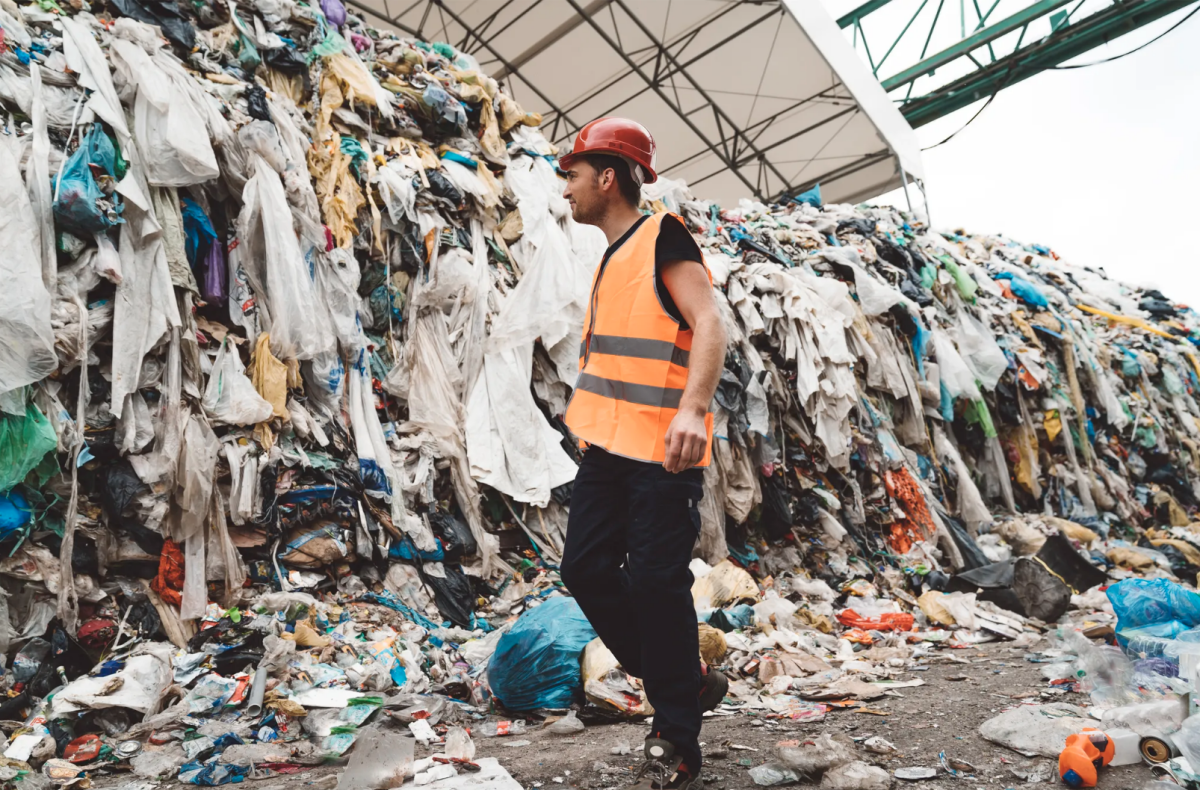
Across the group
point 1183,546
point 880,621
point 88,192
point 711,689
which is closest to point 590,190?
point 711,689

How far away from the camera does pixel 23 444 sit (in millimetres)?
2301

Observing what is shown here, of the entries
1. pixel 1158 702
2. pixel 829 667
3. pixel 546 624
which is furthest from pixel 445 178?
pixel 1158 702

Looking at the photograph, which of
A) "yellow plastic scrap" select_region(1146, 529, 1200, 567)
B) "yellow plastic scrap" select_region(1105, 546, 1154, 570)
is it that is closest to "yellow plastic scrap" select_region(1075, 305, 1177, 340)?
"yellow plastic scrap" select_region(1146, 529, 1200, 567)

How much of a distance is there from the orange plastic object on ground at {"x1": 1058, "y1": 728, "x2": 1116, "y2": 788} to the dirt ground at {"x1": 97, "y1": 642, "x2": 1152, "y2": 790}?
33 millimetres

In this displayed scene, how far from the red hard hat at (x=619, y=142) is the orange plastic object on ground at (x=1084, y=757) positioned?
1.57 m

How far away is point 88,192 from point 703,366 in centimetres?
249

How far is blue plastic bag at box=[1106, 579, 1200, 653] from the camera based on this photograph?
2412 mm

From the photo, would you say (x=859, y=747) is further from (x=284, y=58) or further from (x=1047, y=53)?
(x=1047, y=53)

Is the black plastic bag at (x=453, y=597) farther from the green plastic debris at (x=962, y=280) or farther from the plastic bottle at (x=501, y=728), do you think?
the green plastic debris at (x=962, y=280)

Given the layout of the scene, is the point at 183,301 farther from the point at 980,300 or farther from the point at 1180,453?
the point at 1180,453

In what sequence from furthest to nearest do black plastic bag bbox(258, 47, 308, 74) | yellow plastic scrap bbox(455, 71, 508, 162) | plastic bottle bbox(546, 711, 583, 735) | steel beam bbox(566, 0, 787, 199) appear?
1. steel beam bbox(566, 0, 787, 199)
2. yellow plastic scrap bbox(455, 71, 508, 162)
3. black plastic bag bbox(258, 47, 308, 74)
4. plastic bottle bbox(546, 711, 583, 735)

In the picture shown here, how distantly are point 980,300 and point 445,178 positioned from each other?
593 cm

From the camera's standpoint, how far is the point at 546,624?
2.39 metres

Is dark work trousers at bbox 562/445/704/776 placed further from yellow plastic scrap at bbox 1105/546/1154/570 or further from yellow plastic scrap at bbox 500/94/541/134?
yellow plastic scrap at bbox 1105/546/1154/570
